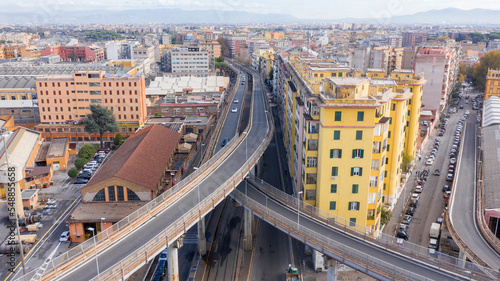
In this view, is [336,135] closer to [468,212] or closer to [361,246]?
[361,246]

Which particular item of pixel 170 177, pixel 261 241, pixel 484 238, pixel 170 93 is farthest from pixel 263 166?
pixel 170 93

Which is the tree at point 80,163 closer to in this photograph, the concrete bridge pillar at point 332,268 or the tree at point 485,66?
the concrete bridge pillar at point 332,268

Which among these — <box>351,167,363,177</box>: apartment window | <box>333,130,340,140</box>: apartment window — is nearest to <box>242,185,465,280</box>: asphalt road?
<box>351,167,363,177</box>: apartment window

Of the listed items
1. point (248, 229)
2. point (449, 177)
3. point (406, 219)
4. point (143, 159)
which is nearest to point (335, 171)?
point (248, 229)

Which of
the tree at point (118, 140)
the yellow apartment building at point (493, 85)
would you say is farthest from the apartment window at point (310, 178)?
the yellow apartment building at point (493, 85)

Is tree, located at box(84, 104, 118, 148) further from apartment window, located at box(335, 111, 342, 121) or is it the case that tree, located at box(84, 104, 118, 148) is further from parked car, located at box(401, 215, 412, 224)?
parked car, located at box(401, 215, 412, 224)

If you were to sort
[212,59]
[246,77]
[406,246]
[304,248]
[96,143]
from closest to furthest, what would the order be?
[406,246] < [304,248] < [96,143] < [246,77] < [212,59]

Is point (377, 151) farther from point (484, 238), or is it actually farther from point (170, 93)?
point (170, 93)
